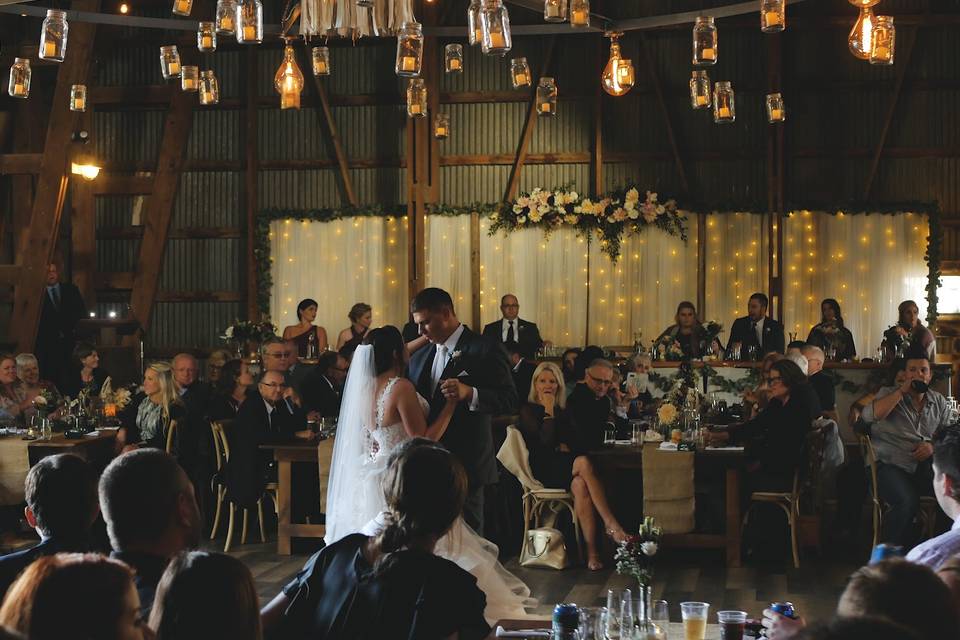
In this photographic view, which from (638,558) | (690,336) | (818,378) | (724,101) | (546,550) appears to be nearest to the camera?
(638,558)

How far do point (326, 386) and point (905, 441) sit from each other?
14.2 ft

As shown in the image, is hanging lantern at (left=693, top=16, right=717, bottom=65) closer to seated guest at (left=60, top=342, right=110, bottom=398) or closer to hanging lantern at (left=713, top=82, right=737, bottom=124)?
hanging lantern at (left=713, top=82, right=737, bottom=124)

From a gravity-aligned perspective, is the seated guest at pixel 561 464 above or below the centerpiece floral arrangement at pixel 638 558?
below

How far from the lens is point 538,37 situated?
14844 mm

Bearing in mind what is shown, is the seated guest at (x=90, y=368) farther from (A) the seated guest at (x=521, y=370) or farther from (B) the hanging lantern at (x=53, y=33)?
(B) the hanging lantern at (x=53, y=33)

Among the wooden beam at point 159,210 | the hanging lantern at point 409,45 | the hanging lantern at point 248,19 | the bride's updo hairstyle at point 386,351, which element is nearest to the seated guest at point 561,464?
the bride's updo hairstyle at point 386,351

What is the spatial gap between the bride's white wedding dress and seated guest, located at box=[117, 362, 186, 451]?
243cm

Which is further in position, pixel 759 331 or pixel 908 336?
pixel 759 331

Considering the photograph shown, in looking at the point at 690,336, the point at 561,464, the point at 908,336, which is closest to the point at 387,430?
the point at 561,464

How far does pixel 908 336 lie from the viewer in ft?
40.7

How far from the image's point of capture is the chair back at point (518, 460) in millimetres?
7977

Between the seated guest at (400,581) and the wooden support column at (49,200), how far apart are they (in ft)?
34.5

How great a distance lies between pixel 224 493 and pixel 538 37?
801cm

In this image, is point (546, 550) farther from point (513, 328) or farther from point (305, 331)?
point (305, 331)
